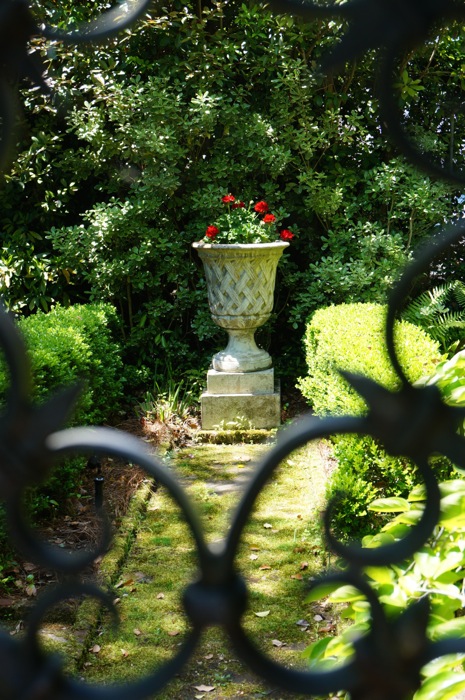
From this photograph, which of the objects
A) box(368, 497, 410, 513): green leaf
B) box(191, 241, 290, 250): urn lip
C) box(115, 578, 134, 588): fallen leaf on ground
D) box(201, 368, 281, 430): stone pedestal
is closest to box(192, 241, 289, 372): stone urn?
box(191, 241, 290, 250): urn lip

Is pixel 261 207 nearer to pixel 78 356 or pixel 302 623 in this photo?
pixel 78 356

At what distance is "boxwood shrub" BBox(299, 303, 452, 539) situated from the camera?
3402mm

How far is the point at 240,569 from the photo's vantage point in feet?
8.07

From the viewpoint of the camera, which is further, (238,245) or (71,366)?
(238,245)

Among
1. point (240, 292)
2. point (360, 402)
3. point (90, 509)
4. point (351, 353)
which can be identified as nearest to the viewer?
point (360, 402)

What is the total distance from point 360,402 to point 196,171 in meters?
3.90

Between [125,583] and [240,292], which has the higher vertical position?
[240,292]

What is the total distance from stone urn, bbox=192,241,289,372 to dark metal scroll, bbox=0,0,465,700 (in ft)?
18.4

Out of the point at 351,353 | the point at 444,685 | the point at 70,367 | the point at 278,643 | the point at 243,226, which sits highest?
the point at 243,226

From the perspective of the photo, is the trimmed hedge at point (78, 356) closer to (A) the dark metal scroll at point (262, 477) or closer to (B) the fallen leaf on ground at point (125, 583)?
(B) the fallen leaf on ground at point (125, 583)

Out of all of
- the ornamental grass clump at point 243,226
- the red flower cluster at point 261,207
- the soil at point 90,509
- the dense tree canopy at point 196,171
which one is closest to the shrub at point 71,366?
the soil at point 90,509

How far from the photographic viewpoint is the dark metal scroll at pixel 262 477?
528 millimetres

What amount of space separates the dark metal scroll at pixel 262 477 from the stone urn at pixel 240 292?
5.62 metres

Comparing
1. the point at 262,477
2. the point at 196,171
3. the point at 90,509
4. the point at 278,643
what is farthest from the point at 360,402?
the point at 196,171
